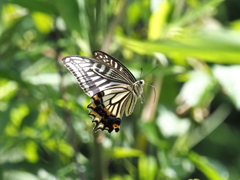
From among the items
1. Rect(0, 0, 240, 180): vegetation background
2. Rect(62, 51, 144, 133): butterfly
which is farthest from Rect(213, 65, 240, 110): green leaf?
Rect(62, 51, 144, 133): butterfly

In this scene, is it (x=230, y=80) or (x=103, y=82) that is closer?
(x=103, y=82)

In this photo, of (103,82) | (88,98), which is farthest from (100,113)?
(88,98)

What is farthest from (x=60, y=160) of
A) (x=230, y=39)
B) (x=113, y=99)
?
(x=230, y=39)

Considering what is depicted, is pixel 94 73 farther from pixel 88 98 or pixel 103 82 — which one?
pixel 88 98

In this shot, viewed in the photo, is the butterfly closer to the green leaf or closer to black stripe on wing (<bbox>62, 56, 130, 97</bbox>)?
black stripe on wing (<bbox>62, 56, 130, 97</bbox>)

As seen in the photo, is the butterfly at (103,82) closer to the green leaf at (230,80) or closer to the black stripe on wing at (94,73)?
the black stripe on wing at (94,73)

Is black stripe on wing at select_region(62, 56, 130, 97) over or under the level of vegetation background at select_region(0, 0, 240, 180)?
under
